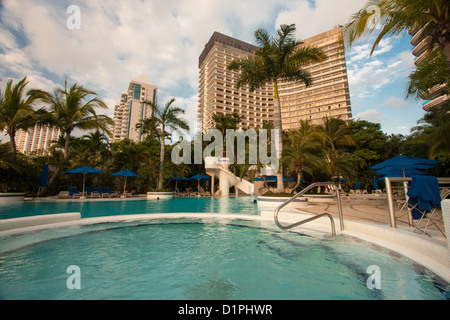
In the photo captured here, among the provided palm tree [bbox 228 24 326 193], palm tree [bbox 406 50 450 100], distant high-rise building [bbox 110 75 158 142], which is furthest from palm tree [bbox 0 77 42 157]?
distant high-rise building [bbox 110 75 158 142]

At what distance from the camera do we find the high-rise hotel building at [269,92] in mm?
65688

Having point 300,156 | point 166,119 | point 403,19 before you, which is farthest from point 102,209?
point 403,19

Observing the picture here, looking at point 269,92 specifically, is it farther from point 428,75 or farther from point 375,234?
point 375,234

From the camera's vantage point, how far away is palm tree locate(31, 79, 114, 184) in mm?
15102

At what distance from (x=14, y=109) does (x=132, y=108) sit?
86.4 m

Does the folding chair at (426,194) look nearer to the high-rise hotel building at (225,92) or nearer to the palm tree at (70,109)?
the palm tree at (70,109)

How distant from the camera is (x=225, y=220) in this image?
679cm

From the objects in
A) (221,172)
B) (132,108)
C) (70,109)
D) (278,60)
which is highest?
(132,108)

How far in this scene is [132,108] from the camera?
3610 inches

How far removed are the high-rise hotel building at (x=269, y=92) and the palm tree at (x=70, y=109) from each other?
4725 cm

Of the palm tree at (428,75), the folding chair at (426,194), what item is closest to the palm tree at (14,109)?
the folding chair at (426,194)

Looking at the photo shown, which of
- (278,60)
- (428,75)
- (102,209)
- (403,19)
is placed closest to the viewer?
(403,19)

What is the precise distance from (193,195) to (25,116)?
14.2 meters
